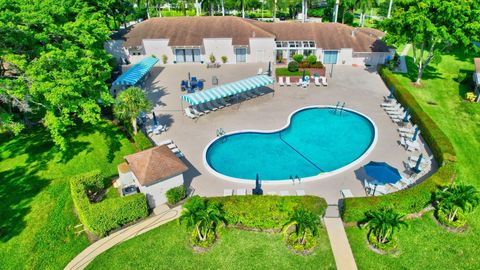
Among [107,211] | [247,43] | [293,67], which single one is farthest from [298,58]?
[107,211]

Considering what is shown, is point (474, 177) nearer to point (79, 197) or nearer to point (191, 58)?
point (79, 197)

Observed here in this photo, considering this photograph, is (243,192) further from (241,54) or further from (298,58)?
(241,54)

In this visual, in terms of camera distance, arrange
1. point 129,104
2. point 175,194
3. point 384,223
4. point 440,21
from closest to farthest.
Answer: point 384,223 → point 175,194 → point 129,104 → point 440,21

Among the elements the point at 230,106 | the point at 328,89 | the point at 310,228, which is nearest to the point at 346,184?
the point at 310,228

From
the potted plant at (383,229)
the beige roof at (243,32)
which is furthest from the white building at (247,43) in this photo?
the potted plant at (383,229)

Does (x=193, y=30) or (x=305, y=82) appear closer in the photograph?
(x=305, y=82)

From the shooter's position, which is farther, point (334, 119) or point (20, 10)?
point (334, 119)
